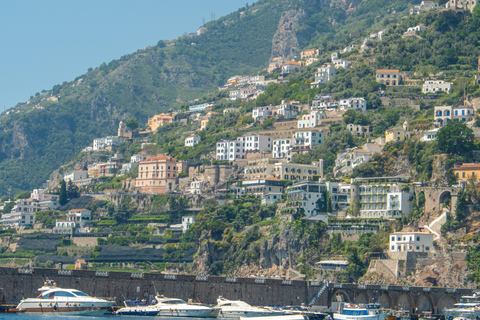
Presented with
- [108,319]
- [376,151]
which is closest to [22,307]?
[108,319]

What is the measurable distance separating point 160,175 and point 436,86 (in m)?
41.5

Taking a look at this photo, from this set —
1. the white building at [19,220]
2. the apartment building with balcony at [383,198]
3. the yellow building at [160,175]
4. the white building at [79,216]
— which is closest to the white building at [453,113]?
the apartment building with balcony at [383,198]

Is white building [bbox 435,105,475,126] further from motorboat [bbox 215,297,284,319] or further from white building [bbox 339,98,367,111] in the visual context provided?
motorboat [bbox 215,297,284,319]

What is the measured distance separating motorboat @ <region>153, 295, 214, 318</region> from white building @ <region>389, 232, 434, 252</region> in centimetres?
2895

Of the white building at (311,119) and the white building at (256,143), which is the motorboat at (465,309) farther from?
the white building at (256,143)

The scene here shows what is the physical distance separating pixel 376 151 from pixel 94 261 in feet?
125

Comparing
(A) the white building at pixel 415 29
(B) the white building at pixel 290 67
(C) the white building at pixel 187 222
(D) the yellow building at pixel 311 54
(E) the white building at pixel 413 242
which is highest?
(D) the yellow building at pixel 311 54

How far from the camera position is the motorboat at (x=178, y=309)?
6908 centimetres

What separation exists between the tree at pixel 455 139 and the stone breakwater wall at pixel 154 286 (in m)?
32.1

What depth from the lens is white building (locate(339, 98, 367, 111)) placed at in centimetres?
13125

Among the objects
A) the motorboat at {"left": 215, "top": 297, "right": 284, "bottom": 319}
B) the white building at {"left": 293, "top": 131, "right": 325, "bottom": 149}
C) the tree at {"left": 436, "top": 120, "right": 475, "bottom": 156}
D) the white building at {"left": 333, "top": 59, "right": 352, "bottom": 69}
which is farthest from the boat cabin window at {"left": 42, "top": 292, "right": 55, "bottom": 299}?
the white building at {"left": 333, "top": 59, "right": 352, "bottom": 69}

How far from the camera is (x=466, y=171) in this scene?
99438 mm

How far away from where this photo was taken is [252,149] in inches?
5202

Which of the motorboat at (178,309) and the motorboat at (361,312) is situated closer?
the motorboat at (178,309)
